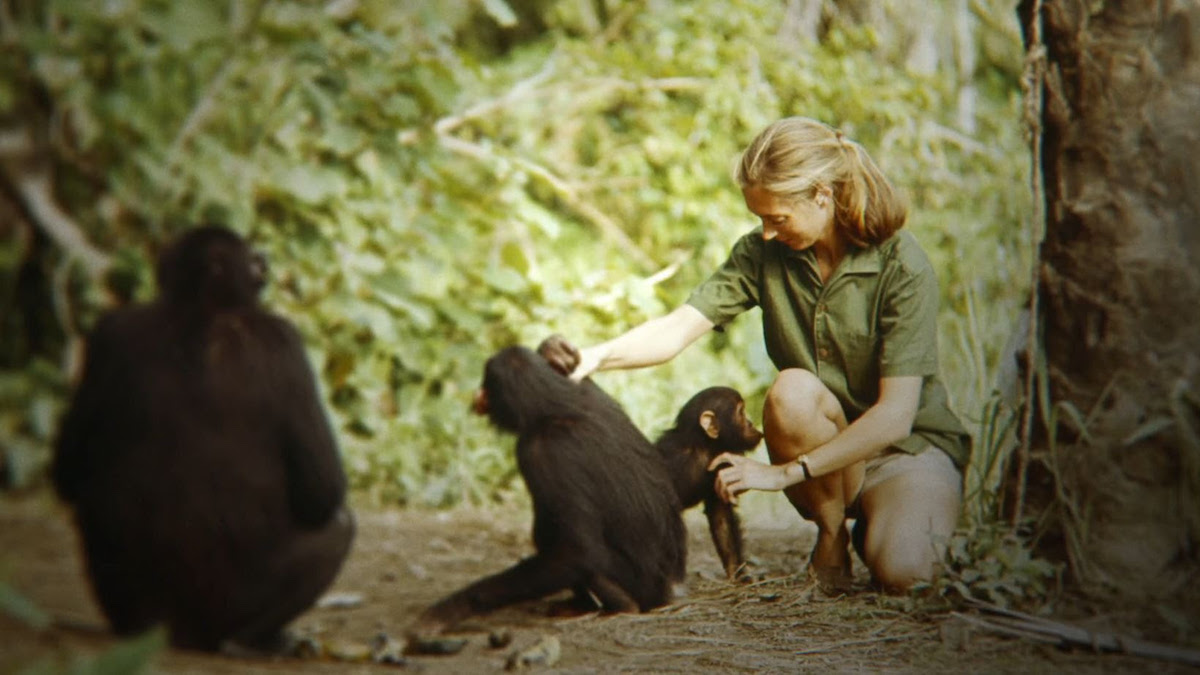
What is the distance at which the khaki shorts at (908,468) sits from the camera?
12.9 ft

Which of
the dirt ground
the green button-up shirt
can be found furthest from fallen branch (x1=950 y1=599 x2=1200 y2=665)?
the green button-up shirt

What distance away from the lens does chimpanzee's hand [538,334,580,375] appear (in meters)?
3.81

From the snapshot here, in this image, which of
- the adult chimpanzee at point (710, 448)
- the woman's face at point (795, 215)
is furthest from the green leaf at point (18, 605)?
the woman's face at point (795, 215)

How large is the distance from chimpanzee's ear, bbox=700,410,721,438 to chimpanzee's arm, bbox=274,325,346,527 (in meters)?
1.57

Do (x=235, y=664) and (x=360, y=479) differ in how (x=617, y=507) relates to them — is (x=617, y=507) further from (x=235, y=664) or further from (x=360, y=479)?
(x=235, y=664)

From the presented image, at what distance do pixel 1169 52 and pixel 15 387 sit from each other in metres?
3.47

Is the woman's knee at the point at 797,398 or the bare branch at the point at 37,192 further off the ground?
the bare branch at the point at 37,192

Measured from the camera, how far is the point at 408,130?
495 cm

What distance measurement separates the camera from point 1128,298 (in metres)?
3.57

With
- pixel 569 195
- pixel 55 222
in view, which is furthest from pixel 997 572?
pixel 569 195

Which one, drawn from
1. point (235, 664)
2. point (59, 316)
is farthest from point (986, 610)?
point (59, 316)

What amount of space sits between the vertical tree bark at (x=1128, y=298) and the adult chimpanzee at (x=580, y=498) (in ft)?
4.24

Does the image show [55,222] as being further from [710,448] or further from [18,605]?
[710,448]

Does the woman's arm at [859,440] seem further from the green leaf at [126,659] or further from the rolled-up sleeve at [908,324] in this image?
the green leaf at [126,659]
